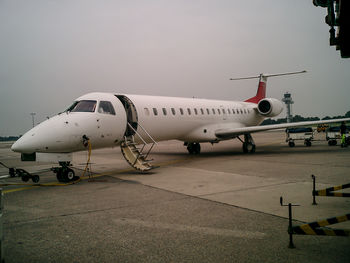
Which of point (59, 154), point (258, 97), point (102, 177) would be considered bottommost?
point (102, 177)

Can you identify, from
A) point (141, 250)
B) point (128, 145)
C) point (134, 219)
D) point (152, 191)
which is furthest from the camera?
point (128, 145)

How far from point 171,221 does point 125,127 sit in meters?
7.08

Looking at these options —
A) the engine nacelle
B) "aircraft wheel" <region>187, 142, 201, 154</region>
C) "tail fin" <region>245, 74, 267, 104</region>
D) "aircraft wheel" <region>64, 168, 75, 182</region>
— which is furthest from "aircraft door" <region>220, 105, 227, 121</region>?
"aircraft wheel" <region>64, 168, 75, 182</region>

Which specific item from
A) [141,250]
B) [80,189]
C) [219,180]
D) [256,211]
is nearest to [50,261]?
[141,250]

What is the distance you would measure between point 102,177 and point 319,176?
7.30 m

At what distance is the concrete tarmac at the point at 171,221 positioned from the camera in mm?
3779

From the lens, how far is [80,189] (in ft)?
28.1

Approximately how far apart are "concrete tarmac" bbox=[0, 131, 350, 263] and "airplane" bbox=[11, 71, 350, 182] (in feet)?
4.16

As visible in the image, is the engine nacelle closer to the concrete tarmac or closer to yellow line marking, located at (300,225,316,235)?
the concrete tarmac

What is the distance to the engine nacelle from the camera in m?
21.2

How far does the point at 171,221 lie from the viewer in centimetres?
515

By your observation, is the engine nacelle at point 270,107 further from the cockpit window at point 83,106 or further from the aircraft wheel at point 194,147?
the cockpit window at point 83,106

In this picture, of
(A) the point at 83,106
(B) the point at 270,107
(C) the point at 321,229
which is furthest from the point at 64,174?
(B) the point at 270,107

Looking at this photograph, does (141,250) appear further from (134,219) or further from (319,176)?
(319,176)
